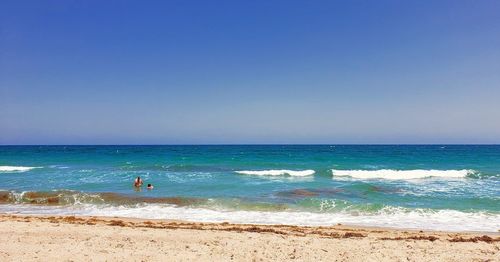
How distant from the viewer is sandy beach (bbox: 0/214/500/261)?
7051 millimetres

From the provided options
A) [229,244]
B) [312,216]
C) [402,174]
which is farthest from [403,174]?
[229,244]

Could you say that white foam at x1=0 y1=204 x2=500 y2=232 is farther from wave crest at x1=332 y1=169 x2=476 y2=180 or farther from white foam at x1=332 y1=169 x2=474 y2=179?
wave crest at x1=332 y1=169 x2=476 y2=180

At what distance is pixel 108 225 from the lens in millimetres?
10172

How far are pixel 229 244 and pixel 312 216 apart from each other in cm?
558

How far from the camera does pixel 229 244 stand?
784cm

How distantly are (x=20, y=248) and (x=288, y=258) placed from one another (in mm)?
5893

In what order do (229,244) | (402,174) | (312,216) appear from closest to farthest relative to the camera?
(229,244) → (312,216) → (402,174)

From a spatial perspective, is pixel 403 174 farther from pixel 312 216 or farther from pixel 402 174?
pixel 312 216

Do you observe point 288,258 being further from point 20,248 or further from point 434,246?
point 20,248

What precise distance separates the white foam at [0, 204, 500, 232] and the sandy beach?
1.40m

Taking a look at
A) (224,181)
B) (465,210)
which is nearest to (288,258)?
(465,210)

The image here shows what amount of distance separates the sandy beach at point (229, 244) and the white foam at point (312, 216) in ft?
4.58

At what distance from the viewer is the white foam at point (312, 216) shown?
1134 centimetres

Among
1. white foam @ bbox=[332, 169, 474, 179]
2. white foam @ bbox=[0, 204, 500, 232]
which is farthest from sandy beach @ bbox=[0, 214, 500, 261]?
white foam @ bbox=[332, 169, 474, 179]
